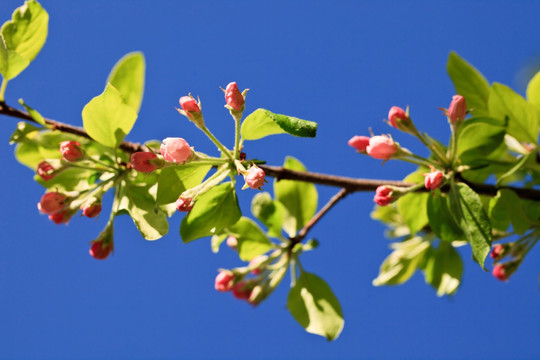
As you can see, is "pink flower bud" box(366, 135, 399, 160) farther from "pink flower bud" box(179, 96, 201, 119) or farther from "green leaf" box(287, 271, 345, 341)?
"green leaf" box(287, 271, 345, 341)

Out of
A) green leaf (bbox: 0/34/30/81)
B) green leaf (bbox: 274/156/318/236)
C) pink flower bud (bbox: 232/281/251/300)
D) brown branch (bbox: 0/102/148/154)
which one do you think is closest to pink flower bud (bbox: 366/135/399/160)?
green leaf (bbox: 274/156/318/236)

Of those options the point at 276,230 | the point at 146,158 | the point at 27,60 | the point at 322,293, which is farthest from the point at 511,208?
the point at 27,60

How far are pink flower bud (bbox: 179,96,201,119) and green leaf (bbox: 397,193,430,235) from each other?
29.8 inches

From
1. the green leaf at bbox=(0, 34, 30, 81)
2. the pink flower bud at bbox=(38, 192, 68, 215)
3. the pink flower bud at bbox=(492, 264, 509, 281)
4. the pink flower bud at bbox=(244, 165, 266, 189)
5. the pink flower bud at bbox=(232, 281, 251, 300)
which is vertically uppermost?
the green leaf at bbox=(0, 34, 30, 81)

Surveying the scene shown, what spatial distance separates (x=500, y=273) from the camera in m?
1.88

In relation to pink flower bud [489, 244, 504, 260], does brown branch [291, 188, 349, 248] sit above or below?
above

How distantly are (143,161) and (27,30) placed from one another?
Answer: 0.69 metres

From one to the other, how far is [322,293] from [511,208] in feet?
2.21

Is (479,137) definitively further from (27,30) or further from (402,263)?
(27,30)

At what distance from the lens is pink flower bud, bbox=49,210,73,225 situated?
5.22 feet

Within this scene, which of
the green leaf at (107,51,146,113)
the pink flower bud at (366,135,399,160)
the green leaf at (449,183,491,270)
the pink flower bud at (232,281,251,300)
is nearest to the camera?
the green leaf at (449,183,491,270)

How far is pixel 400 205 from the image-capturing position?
5.66 ft

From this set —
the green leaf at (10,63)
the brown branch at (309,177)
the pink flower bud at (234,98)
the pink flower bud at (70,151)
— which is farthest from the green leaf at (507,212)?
the green leaf at (10,63)

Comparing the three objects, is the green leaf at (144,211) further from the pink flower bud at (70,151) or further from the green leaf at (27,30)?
the green leaf at (27,30)
